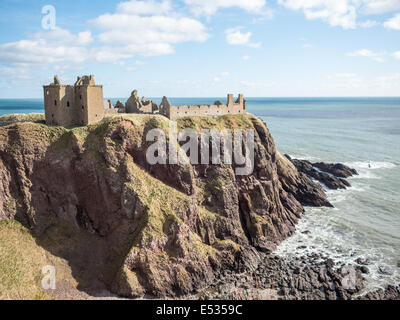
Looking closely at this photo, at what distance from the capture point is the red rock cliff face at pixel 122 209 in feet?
139

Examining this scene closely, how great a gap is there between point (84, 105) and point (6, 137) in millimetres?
11655

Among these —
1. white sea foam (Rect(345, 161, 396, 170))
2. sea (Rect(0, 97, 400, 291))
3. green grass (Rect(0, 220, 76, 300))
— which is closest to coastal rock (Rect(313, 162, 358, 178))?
sea (Rect(0, 97, 400, 291))

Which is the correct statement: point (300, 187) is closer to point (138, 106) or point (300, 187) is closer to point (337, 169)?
point (337, 169)

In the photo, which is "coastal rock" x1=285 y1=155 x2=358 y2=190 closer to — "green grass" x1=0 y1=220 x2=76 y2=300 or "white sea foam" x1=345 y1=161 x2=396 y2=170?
"white sea foam" x1=345 y1=161 x2=396 y2=170

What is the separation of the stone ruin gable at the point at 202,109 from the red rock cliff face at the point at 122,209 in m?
4.66

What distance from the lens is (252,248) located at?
50.6m

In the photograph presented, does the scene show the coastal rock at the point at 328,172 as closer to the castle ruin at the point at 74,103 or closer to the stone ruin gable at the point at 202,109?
the stone ruin gable at the point at 202,109

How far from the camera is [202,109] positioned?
60688 millimetres

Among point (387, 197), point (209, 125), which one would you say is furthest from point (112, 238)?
point (387, 197)

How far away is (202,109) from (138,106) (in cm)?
1171

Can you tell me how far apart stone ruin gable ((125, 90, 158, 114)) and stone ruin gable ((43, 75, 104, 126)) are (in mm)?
8314

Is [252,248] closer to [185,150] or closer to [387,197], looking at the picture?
[185,150]

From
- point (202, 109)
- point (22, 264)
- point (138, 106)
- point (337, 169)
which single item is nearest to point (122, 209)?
point (22, 264)
